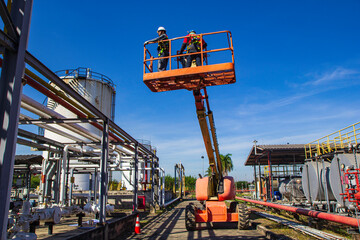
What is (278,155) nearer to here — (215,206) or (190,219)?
(215,206)

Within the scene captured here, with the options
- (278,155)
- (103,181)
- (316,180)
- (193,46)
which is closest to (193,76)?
(193,46)

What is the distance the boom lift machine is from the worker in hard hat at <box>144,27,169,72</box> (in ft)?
0.91

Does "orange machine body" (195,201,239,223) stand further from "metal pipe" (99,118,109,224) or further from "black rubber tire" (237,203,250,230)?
"metal pipe" (99,118,109,224)

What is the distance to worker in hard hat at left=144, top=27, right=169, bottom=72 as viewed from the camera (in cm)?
864

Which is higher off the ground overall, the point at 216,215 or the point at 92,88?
the point at 92,88

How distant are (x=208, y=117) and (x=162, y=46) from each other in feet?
11.3

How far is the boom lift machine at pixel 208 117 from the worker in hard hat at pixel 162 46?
0.91ft

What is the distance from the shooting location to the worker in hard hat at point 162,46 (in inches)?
340

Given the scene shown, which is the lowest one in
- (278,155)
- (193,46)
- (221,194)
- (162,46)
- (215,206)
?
(215,206)

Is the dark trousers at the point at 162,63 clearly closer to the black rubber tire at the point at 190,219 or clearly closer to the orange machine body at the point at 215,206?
the black rubber tire at the point at 190,219

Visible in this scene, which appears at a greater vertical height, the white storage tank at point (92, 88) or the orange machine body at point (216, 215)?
the white storage tank at point (92, 88)

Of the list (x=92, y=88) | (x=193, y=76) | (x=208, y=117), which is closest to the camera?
(x=193, y=76)

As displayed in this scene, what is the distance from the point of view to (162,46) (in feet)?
28.9

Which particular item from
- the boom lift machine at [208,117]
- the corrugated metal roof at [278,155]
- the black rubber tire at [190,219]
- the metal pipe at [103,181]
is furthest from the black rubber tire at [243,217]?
the corrugated metal roof at [278,155]
